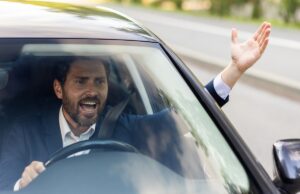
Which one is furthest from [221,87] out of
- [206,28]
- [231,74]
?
[206,28]

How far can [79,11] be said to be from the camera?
3221mm

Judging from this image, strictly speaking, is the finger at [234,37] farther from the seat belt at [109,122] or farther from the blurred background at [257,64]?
the blurred background at [257,64]

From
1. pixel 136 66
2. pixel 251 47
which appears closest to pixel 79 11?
pixel 136 66

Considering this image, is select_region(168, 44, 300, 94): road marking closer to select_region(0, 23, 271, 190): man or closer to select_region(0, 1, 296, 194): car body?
select_region(0, 1, 296, 194): car body

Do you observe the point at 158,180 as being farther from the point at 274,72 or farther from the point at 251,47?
the point at 274,72

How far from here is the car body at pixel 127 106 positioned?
243 centimetres

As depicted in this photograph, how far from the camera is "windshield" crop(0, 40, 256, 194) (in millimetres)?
2451

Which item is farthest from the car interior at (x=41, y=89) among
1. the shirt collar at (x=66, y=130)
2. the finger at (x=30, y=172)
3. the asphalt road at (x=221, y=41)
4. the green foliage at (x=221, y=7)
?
the green foliage at (x=221, y=7)

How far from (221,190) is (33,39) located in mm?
893

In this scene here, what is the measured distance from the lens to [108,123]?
2910 millimetres

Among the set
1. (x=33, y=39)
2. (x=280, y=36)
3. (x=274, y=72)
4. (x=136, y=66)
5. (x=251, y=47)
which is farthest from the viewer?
(x=280, y=36)

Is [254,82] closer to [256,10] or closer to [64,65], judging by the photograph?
[64,65]

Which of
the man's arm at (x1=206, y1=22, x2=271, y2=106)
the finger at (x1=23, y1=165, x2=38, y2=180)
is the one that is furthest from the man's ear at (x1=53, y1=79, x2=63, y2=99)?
the man's arm at (x1=206, y1=22, x2=271, y2=106)

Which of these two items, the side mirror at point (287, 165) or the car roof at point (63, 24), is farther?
the car roof at point (63, 24)
